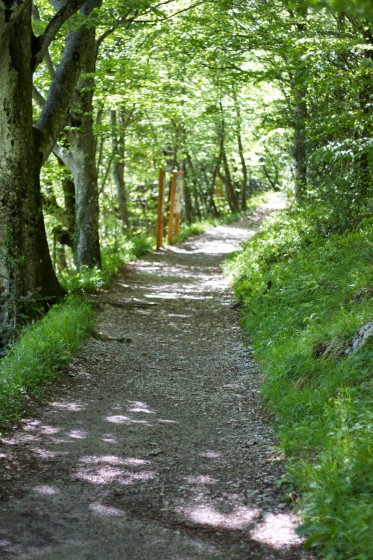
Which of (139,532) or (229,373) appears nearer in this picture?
(139,532)

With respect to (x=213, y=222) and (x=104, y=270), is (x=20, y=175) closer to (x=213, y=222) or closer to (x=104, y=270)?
(x=104, y=270)

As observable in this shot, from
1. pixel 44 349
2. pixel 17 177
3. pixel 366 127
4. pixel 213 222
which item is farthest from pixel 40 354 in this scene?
pixel 213 222

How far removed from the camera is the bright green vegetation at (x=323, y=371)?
3.83 metres

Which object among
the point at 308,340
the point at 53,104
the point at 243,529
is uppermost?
the point at 53,104

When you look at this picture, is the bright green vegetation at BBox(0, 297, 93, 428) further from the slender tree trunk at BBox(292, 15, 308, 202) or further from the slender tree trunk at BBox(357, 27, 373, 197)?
the slender tree trunk at BBox(292, 15, 308, 202)

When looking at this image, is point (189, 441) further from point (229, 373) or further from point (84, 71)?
point (84, 71)

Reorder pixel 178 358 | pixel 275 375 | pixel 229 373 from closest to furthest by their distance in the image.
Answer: pixel 275 375 < pixel 229 373 < pixel 178 358

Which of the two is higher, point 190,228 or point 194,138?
point 194,138

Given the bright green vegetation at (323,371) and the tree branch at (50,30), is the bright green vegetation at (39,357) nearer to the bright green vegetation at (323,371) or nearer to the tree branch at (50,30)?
the bright green vegetation at (323,371)

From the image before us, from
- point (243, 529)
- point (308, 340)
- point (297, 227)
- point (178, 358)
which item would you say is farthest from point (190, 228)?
point (243, 529)

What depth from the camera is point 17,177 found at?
9406 mm

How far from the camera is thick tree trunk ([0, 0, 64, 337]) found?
9242 millimetres

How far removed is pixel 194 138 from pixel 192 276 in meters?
13.9

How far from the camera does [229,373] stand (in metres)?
7.86
